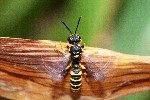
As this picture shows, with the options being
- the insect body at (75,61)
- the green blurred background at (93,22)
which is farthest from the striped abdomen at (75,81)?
the green blurred background at (93,22)

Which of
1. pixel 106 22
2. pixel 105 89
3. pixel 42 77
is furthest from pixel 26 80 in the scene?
pixel 106 22

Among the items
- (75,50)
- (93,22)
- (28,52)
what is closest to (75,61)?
(75,50)

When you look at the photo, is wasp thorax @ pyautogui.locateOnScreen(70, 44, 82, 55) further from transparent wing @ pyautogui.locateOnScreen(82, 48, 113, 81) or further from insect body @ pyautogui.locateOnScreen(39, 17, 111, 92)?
transparent wing @ pyautogui.locateOnScreen(82, 48, 113, 81)

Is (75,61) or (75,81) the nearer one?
(75,81)

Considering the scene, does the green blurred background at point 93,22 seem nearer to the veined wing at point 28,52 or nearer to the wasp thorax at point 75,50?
the wasp thorax at point 75,50

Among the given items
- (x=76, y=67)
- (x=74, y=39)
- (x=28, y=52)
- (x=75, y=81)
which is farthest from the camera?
(x=74, y=39)

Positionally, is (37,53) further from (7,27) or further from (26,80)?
(7,27)

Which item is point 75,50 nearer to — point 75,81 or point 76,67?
point 76,67
